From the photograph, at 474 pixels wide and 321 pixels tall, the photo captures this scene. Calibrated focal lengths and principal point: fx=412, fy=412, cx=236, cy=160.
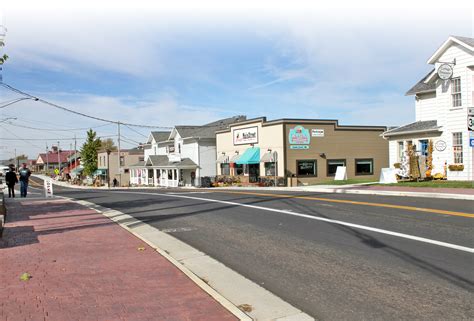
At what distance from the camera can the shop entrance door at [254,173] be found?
3803 centimetres

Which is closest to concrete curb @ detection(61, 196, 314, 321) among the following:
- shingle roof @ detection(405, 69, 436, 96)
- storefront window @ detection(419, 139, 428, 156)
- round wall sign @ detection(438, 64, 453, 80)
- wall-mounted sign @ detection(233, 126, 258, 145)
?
round wall sign @ detection(438, 64, 453, 80)

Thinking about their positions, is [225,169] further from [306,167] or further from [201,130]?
[306,167]

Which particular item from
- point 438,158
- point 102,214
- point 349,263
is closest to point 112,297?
point 349,263

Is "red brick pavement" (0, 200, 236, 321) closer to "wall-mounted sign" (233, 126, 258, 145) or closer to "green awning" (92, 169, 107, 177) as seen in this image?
"wall-mounted sign" (233, 126, 258, 145)

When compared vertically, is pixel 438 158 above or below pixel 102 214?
above

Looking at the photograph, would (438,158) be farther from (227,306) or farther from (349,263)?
(227,306)

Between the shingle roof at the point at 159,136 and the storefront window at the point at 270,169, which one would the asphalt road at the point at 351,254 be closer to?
the storefront window at the point at 270,169

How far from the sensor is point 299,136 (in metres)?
34.9

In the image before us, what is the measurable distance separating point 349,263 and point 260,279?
63.4 inches

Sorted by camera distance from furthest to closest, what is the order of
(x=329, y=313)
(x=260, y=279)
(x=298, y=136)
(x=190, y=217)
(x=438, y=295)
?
(x=298, y=136)
(x=190, y=217)
(x=260, y=279)
(x=438, y=295)
(x=329, y=313)

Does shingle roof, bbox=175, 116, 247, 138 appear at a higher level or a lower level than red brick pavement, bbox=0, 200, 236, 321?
higher

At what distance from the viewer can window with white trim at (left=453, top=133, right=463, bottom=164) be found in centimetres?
2348

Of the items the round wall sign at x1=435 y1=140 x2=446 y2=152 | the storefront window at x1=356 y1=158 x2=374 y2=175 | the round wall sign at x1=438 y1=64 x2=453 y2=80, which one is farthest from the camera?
the storefront window at x1=356 y1=158 x2=374 y2=175

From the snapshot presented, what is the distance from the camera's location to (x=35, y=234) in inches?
384
